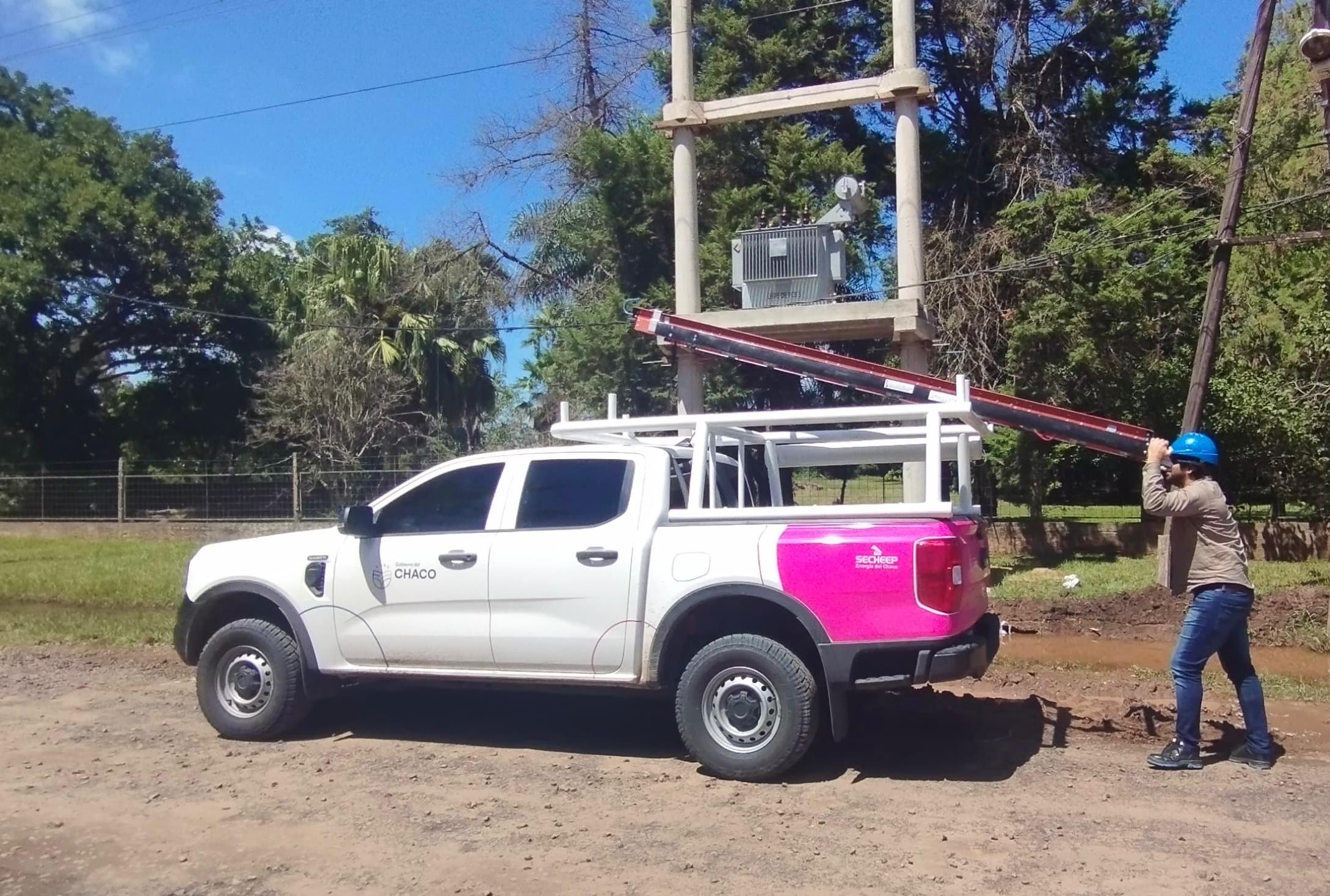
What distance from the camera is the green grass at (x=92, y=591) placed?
12.0m

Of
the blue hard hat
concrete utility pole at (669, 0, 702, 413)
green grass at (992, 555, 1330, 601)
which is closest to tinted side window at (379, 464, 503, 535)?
the blue hard hat

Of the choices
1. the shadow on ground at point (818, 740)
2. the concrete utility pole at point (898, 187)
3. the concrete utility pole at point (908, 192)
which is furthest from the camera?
the concrete utility pole at point (908, 192)

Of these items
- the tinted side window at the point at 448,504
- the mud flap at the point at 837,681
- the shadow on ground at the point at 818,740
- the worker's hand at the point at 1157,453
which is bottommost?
the shadow on ground at the point at 818,740

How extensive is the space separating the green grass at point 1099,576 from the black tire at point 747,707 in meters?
8.29

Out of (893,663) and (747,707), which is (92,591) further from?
(893,663)

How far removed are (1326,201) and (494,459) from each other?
46.0 ft

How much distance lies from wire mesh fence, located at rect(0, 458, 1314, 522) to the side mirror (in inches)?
378

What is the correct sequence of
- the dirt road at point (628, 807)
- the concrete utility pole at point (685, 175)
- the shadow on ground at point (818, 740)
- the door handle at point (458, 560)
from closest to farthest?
the dirt road at point (628, 807)
the shadow on ground at point (818, 740)
the door handle at point (458, 560)
the concrete utility pole at point (685, 175)

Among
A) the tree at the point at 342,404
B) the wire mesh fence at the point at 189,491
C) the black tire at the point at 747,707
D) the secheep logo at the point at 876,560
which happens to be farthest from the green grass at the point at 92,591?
the secheep logo at the point at 876,560

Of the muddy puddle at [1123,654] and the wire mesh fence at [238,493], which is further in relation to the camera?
the wire mesh fence at [238,493]

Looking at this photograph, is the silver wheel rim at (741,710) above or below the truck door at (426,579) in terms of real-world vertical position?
below

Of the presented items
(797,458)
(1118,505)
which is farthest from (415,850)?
(1118,505)

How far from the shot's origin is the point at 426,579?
22.9ft

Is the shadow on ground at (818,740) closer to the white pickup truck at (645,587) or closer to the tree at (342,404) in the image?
the white pickup truck at (645,587)
